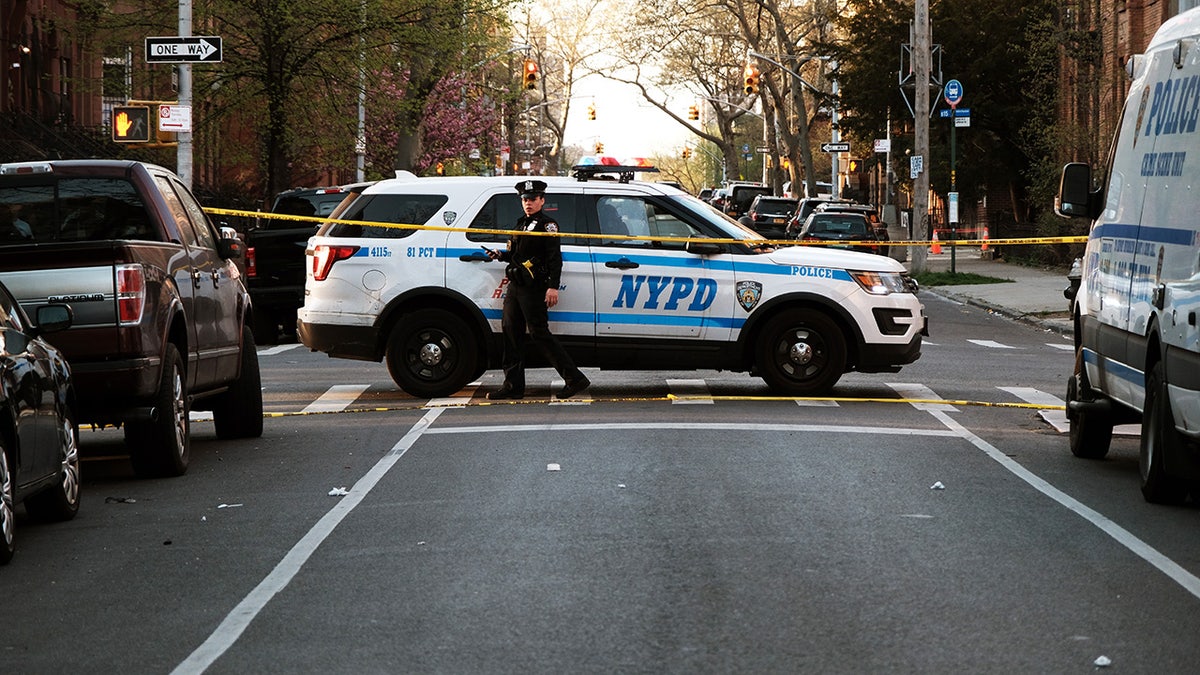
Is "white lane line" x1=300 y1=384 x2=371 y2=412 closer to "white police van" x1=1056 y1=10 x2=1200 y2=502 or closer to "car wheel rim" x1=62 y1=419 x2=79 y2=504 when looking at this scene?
"car wheel rim" x1=62 y1=419 x2=79 y2=504

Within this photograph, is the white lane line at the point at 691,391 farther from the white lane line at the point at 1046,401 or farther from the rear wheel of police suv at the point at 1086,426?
the rear wheel of police suv at the point at 1086,426

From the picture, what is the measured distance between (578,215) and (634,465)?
5084 mm

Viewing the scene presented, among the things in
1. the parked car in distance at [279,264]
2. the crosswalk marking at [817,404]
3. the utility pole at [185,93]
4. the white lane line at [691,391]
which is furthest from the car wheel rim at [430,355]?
the utility pole at [185,93]

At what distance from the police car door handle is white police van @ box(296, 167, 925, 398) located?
0.02 meters

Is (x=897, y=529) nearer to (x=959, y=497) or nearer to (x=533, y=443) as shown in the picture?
(x=959, y=497)

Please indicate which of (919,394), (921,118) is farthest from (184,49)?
(921,118)

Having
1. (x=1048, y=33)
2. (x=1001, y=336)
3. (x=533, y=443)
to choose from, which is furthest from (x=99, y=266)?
(x=1048, y=33)

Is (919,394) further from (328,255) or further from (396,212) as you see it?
(328,255)

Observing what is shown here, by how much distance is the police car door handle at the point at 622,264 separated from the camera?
630 inches

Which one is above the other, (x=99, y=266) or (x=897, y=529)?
(x=99, y=266)

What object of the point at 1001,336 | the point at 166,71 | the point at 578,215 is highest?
the point at 166,71

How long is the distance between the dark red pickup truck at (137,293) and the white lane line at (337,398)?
1.93m

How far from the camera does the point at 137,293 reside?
36.2 feet

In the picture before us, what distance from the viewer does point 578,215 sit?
16.3 metres
